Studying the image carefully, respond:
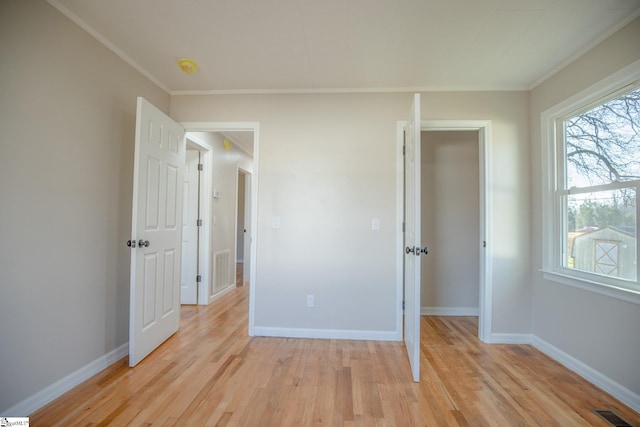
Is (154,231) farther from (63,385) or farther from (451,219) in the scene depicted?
(451,219)

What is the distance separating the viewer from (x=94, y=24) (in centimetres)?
186

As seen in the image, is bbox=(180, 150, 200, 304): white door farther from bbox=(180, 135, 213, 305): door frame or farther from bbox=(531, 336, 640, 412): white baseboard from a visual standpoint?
bbox=(531, 336, 640, 412): white baseboard

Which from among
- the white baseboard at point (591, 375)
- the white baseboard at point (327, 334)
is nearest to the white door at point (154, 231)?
the white baseboard at point (327, 334)

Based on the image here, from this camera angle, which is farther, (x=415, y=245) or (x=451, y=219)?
(x=451, y=219)

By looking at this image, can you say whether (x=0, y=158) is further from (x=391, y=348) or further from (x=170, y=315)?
(x=391, y=348)

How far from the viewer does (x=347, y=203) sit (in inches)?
104

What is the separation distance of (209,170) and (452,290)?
347 cm

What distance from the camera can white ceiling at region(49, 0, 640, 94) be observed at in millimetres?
1677

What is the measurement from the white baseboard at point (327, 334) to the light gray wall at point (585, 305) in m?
1.28

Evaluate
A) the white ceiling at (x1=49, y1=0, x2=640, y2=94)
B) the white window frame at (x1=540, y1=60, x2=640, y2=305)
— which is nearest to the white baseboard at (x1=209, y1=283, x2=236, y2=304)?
the white ceiling at (x1=49, y1=0, x2=640, y2=94)

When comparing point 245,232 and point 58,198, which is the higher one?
point 58,198

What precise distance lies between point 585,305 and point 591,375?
1.56 ft

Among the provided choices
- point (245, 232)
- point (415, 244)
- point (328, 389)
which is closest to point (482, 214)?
point (415, 244)

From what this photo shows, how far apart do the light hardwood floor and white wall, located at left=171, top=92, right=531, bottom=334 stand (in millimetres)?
341
